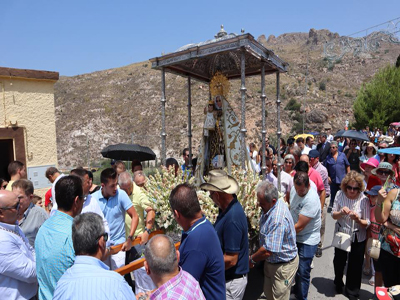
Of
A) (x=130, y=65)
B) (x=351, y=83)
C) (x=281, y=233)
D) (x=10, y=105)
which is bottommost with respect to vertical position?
(x=281, y=233)

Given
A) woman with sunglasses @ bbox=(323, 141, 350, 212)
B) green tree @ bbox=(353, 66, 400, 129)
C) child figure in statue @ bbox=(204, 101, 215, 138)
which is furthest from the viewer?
green tree @ bbox=(353, 66, 400, 129)

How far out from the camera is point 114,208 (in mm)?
3795

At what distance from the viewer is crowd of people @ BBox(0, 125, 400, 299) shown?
177 centimetres

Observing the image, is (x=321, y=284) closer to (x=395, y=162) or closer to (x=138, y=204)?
(x=395, y=162)

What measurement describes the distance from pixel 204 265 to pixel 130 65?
55.7 meters

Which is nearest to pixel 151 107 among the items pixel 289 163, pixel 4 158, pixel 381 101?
pixel 381 101

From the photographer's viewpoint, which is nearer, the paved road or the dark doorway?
the paved road

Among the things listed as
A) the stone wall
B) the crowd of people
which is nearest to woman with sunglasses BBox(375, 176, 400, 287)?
the crowd of people

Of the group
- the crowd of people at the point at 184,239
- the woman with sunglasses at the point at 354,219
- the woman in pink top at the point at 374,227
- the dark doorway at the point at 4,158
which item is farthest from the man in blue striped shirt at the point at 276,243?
the dark doorway at the point at 4,158

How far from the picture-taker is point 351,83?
52344mm

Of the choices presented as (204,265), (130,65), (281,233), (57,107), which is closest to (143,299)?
(204,265)

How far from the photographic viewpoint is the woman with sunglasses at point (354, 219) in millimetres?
3854

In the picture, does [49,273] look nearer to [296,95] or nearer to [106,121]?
[106,121]

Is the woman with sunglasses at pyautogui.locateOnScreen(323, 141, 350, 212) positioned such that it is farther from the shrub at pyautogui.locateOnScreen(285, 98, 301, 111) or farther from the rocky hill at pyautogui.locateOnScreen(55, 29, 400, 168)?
the shrub at pyautogui.locateOnScreen(285, 98, 301, 111)
